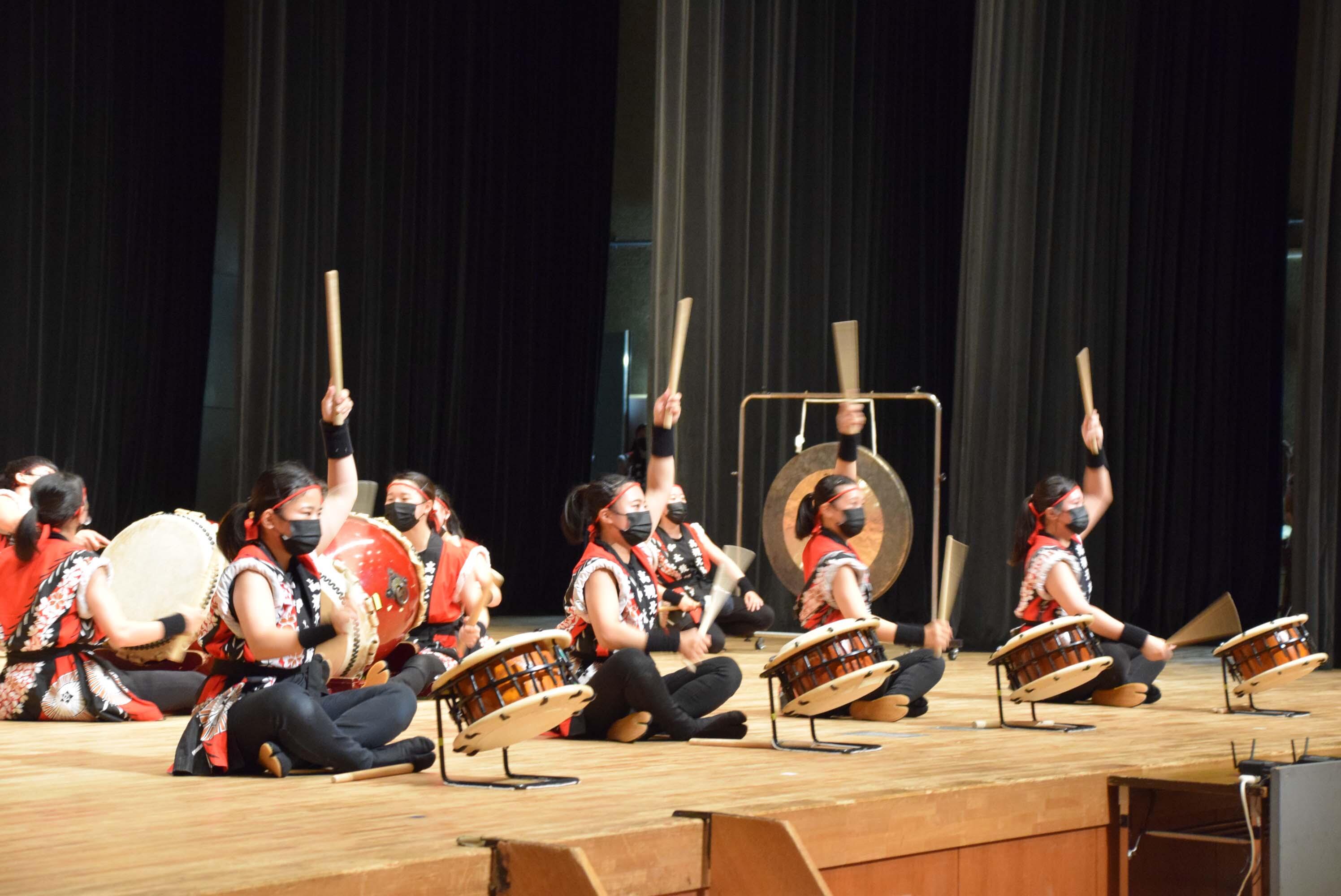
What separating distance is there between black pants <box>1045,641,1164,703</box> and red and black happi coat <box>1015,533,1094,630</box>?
256 millimetres

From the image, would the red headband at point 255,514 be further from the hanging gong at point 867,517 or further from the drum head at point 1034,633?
the hanging gong at point 867,517

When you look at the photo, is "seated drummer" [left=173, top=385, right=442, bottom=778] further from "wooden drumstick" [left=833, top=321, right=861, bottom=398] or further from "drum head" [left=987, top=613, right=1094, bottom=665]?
"wooden drumstick" [left=833, top=321, right=861, bottom=398]

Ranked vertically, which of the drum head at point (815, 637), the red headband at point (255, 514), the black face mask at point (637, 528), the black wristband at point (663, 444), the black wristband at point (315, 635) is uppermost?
the black wristband at point (663, 444)

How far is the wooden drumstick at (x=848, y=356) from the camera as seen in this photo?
20.7 ft

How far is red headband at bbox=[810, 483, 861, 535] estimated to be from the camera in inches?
217

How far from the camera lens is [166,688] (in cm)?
562

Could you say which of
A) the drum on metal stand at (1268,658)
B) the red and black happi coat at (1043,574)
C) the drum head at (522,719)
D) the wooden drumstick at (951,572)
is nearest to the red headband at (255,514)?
the drum head at (522,719)

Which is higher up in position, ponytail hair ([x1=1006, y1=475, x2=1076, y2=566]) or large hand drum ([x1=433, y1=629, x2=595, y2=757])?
ponytail hair ([x1=1006, y1=475, x2=1076, y2=566])

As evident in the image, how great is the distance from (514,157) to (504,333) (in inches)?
46.6

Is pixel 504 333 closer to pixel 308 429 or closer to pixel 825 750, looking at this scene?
pixel 308 429

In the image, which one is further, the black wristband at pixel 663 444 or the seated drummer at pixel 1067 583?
the seated drummer at pixel 1067 583

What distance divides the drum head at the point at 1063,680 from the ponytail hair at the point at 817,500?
0.86 meters

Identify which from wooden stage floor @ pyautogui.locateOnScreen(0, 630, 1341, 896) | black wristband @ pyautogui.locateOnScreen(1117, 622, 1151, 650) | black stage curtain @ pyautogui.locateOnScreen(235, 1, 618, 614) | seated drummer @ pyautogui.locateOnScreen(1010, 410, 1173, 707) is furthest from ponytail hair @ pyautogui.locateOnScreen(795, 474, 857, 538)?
black stage curtain @ pyautogui.locateOnScreen(235, 1, 618, 614)

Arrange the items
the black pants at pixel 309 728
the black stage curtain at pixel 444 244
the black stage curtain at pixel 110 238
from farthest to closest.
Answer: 1. the black stage curtain at pixel 444 244
2. the black stage curtain at pixel 110 238
3. the black pants at pixel 309 728
